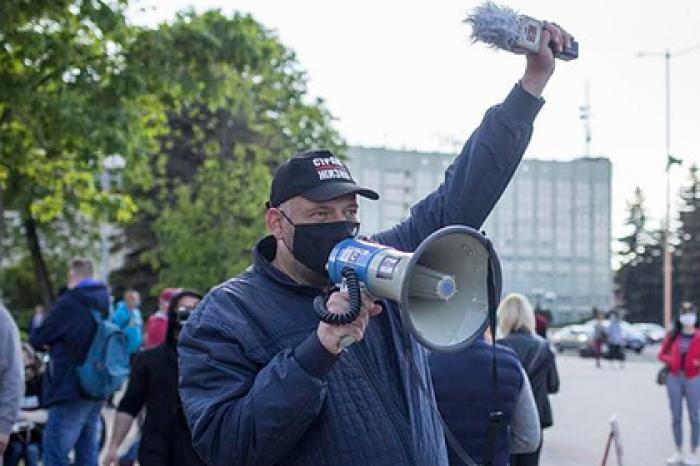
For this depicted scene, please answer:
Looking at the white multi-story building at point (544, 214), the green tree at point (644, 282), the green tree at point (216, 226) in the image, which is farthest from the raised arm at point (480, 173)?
the green tree at point (644, 282)

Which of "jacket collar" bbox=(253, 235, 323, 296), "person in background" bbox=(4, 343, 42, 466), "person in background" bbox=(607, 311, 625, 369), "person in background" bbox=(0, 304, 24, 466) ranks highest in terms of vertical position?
"jacket collar" bbox=(253, 235, 323, 296)

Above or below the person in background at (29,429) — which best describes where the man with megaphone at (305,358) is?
above

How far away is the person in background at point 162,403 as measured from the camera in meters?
5.91

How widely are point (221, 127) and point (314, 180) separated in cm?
2605

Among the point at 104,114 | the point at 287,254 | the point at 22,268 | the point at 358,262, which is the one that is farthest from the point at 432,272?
the point at 22,268

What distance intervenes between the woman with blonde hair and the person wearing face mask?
4875 millimetres

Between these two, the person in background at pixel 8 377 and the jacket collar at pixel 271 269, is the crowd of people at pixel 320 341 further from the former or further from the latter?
the person in background at pixel 8 377

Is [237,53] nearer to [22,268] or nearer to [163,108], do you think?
[163,108]

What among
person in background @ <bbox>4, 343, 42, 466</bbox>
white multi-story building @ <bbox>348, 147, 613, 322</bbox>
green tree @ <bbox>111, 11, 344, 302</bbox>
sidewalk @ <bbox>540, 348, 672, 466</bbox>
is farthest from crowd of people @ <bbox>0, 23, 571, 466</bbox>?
white multi-story building @ <bbox>348, 147, 613, 322</bbox>

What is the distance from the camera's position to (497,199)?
3.48m

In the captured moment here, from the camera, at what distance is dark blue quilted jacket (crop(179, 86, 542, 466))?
267 cm

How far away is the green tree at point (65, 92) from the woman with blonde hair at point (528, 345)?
5.84 m

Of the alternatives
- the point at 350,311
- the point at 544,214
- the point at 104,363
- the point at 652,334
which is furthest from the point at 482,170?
the point at 544,214

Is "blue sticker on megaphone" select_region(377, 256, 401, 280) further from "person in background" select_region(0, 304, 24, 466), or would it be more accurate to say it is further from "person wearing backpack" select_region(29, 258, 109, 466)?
"person wearing backpack" select_region(29, 258, 109, 466)
